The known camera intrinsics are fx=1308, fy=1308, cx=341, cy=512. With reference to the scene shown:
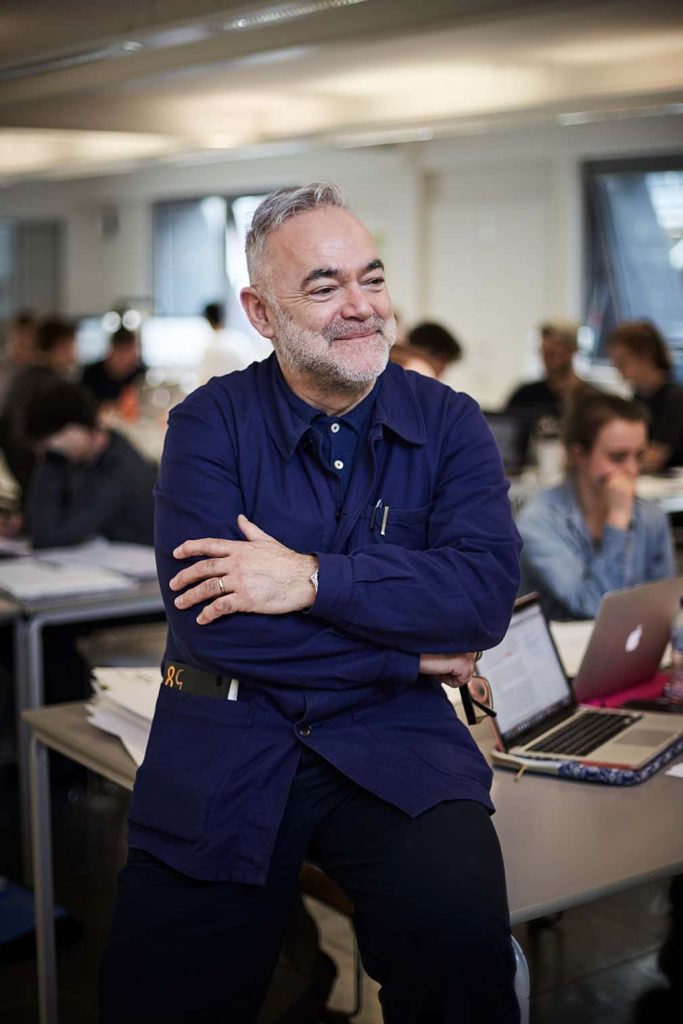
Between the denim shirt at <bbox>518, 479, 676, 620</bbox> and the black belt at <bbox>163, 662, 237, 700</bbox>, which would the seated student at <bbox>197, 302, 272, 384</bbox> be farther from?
the black belt at <bbox>163, 662, 237, 700</bbox>

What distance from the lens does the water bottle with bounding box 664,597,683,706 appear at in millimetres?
2562

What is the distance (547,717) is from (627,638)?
288 millimetres

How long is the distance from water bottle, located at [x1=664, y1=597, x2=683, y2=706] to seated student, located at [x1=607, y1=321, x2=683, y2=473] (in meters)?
3.72

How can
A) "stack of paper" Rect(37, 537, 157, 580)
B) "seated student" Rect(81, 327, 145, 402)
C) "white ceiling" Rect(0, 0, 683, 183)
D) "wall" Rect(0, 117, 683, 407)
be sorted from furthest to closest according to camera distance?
"seated student" Rect(81, 327, 145, 402) < "wall" Rect(0, 117, 683, 407) < "white ceiling" Rect(0, 0, 683, 183) < "stack of paper" Rect(37, 537, 157, 580)

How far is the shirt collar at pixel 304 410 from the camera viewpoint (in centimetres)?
198

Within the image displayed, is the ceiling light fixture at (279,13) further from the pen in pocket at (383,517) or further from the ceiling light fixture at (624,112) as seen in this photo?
the pen in pocket at (383,517)

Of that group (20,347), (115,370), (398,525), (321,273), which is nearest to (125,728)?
(398,525)

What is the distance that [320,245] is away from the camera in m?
2.01

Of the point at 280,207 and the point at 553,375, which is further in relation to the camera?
the point at 553,375

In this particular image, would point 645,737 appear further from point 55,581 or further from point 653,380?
point 653,380

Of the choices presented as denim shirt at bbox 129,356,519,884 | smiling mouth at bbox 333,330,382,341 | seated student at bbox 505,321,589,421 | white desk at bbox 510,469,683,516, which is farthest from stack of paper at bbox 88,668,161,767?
seated student at bbox 505,321,589,421

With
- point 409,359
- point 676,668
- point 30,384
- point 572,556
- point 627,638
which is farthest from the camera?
point 30,384

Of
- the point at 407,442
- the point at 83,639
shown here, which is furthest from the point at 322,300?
the point at 83,639

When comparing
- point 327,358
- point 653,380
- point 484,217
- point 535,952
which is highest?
point 484,217
